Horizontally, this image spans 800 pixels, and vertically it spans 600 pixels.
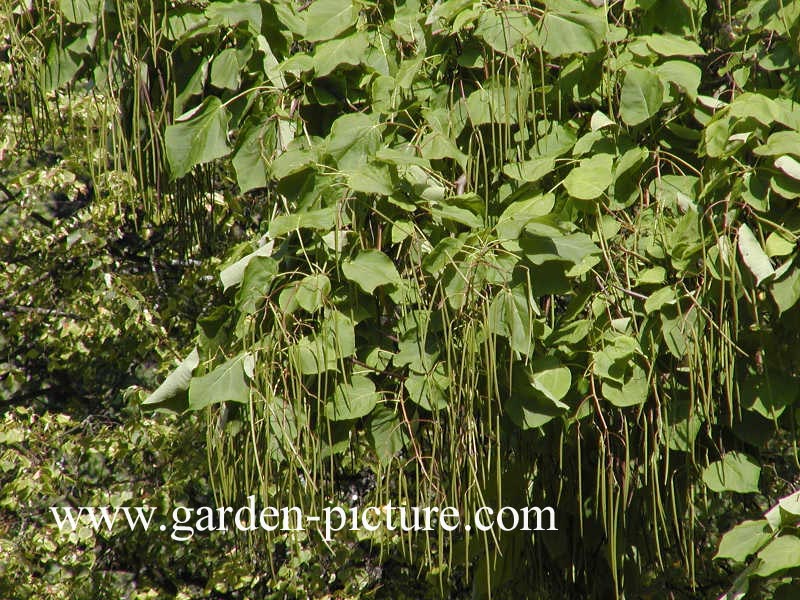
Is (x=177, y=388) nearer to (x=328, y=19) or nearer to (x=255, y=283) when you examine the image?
(x=255, y=283)

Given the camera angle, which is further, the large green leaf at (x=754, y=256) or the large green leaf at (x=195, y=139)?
the large green leaf at (x=195, y=139)

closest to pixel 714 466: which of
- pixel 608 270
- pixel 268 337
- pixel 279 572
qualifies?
→ pixel 608 270

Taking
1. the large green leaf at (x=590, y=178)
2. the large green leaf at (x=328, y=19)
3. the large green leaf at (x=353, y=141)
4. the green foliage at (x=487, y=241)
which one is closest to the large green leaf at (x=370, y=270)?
the green foliage at (x=487, y=241)

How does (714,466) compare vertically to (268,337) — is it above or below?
below

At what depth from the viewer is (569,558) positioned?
5.73 feet

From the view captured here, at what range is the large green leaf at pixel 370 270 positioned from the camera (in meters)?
1.24

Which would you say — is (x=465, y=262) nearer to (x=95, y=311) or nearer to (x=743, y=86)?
(x=743, y=86)

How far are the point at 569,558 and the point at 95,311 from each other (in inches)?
78.6

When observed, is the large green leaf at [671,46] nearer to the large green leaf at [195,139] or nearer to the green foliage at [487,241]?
the green foliage at [487,241]

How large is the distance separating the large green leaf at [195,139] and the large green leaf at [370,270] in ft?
0.96

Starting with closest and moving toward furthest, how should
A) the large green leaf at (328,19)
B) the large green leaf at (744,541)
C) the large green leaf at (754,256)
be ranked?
the large green leaf at (754,256) → the large green leaf at (744,541) → the large green leaf at (328,19)

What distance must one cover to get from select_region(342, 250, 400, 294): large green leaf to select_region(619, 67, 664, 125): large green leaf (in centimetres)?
41

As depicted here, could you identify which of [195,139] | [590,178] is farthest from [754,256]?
[195,139]

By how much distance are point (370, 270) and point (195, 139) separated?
365 mm
